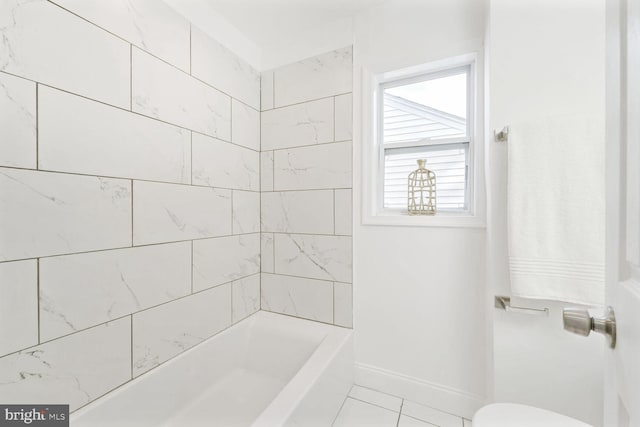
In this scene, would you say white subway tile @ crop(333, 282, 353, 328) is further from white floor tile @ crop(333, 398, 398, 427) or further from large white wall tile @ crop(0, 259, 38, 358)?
large white wall tile @ crop(0, 259, 38, 358)

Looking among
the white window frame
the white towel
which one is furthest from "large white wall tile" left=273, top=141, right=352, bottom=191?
the white towel

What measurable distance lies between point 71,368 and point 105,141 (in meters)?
0.89

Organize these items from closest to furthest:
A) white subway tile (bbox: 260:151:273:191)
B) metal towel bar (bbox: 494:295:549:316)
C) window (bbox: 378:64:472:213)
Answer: metal towel bar (bbox: 494:295:549:316)
window (bbox: 378:64:472:213)
white subway tile (bbox: 260:151:273:191)

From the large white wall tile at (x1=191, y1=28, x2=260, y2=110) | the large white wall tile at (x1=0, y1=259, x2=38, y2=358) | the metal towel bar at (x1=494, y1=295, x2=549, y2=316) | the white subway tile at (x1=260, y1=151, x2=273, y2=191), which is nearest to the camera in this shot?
the large white wall tile at (x1=0, y1=259, x2=38, y2=358)

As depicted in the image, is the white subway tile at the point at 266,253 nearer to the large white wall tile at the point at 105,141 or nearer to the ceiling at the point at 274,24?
the large white wall tile at the point at 105,141

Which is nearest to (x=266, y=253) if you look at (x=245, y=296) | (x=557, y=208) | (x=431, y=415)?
(x=245, y=296)

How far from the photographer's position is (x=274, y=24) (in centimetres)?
182

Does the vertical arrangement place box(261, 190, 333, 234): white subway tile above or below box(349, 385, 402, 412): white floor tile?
above

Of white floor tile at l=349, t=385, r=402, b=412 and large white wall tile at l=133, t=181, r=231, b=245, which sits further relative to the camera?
white floor tile at l=349, t=385, r=402, b=412

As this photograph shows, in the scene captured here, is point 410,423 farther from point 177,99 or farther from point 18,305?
point 177,99

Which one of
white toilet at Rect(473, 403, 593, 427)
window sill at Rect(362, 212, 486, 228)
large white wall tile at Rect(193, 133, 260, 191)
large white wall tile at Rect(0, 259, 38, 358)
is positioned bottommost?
white toilet at Rect(473, 403, 593, 427)

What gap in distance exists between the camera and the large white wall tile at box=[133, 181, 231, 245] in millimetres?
1277

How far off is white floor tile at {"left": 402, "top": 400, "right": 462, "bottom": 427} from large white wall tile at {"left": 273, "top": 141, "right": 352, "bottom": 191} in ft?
4.42

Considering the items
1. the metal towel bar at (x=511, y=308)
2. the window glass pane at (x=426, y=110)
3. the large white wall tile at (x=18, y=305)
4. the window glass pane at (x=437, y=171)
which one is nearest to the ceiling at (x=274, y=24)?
the window glass pane at (x=426, y=110)
